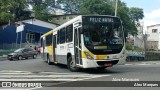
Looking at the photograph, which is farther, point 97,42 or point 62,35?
point 62,35

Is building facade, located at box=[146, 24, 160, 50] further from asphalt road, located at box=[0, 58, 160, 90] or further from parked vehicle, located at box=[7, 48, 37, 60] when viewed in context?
asphalt road, located at box=[0, 58, 160, 90]

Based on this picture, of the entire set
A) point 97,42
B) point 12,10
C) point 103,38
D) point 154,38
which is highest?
point 12,10

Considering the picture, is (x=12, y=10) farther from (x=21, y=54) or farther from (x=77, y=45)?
(x=77, y=45)

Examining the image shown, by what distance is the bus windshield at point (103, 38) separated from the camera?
1789 centimetres

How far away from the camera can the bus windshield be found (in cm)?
1789

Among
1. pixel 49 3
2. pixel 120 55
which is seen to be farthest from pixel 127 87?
pixel 49 3

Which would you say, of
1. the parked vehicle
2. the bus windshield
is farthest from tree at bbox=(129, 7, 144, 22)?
the bus windshield

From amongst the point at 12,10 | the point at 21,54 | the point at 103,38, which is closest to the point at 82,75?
the point at 103,38

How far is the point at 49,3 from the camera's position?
10356cm

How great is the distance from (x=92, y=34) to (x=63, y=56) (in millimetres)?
4616

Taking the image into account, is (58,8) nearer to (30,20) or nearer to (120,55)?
(30,20)

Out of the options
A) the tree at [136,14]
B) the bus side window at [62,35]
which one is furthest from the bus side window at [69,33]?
the tree at [136,14]

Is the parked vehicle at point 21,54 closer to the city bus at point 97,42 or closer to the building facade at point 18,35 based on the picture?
the building facade at point 18,35

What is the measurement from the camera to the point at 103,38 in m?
18.0
